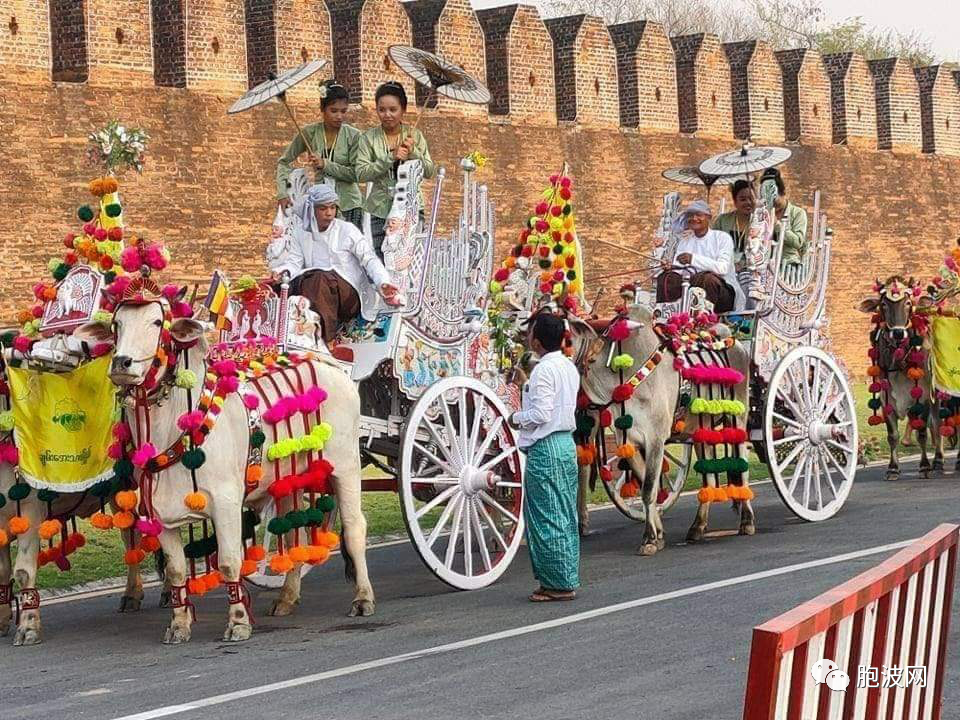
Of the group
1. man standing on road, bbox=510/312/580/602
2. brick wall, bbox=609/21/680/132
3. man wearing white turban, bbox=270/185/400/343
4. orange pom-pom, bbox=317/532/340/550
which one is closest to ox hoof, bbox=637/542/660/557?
man standing on road, bbox=510/312/580/602

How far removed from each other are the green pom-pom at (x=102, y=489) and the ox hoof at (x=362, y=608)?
1544 mm

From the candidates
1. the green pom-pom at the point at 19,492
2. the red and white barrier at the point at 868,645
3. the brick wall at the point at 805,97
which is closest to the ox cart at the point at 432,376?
the green pom-pom at the point at 19,492

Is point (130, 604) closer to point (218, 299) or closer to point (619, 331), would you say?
point (218, 299)

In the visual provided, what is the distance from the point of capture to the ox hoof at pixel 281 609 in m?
11.1

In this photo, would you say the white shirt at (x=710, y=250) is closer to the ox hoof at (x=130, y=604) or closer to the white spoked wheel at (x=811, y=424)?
the white spoked wheel at (x=811, y=424)

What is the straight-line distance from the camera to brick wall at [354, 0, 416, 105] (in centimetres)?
2350

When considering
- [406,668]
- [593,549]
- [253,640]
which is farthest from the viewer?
[593,549]

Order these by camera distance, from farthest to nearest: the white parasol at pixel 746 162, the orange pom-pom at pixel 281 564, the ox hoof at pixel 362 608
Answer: the white parasol at pixel 746 162 < the ox hoof at pixel 362 608 < the orange pom-pom at pixel 281 564

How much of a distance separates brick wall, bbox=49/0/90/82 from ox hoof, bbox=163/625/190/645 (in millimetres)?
11659

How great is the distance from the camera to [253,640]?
32.9 ft

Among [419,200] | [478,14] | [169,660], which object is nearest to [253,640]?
[169,660]

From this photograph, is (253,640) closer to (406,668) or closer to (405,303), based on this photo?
(406,668)

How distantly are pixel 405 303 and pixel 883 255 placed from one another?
24.0m

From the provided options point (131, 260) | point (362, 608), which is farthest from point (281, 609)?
point (131, 260)
